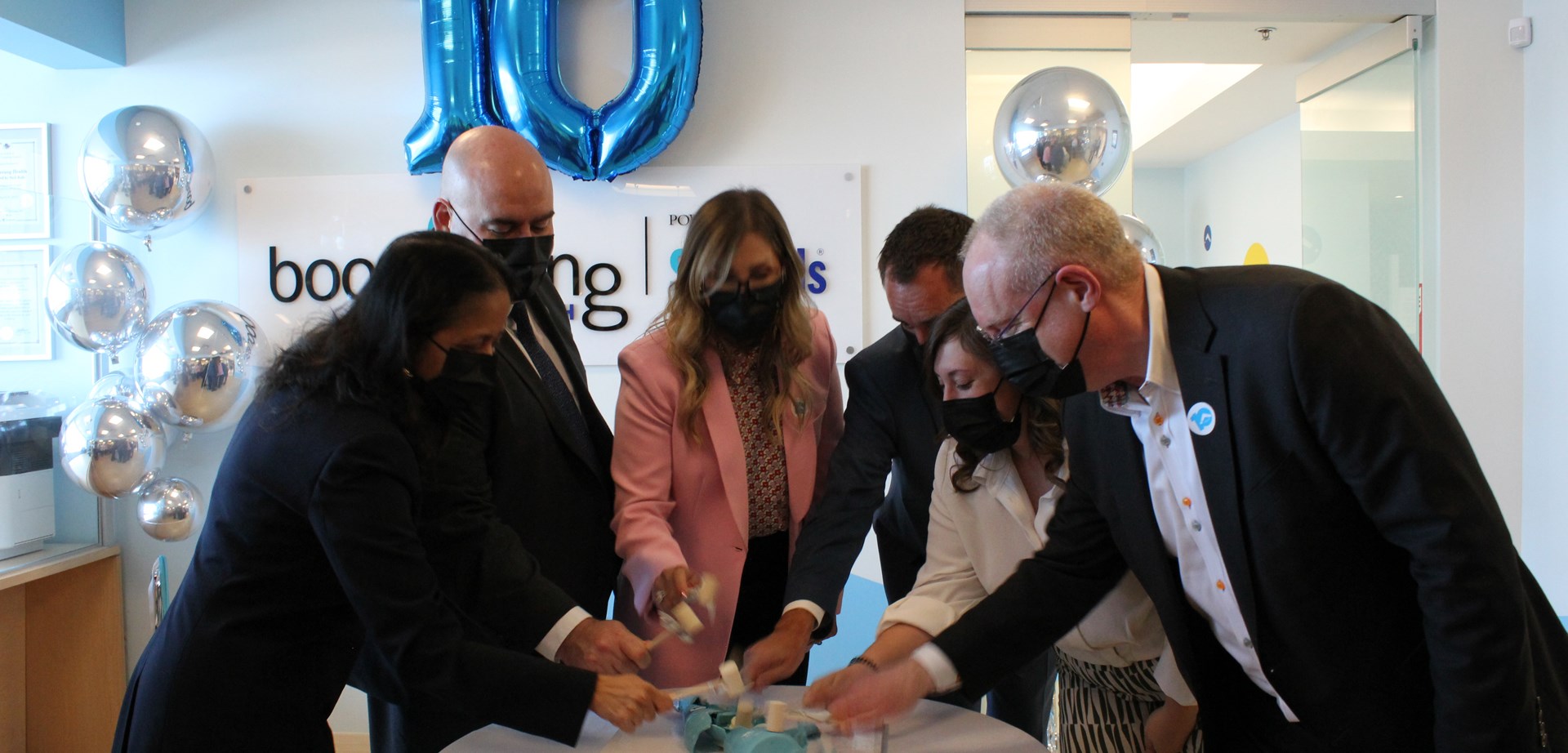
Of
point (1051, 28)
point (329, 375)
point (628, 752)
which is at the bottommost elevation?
point (628, 752)

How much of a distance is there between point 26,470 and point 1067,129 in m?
3.98

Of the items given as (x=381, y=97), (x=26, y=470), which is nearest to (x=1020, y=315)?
(x=381, y=97)

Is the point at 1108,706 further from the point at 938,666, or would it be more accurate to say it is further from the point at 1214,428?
the point at 1214,428

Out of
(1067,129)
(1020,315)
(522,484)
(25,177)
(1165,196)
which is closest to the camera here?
(1020,315)

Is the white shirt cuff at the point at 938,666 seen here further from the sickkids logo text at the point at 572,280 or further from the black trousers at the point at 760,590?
the sickkids logo text at the point at 572,280

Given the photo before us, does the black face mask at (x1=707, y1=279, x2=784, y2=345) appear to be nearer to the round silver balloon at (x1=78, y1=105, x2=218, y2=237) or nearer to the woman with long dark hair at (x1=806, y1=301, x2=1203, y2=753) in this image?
the woman with long dark hair at (x1=806, y1=301, x2=1203, y2=753)

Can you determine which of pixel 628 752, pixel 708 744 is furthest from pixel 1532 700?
pixel 628 752

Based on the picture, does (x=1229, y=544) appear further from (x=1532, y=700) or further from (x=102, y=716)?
(x=102, y=716)

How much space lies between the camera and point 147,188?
3711mm

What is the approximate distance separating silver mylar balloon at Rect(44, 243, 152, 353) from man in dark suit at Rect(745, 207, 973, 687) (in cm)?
282

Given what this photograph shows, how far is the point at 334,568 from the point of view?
1.53 metres

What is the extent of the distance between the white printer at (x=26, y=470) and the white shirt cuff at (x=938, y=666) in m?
3.65

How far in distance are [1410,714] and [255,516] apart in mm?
1653

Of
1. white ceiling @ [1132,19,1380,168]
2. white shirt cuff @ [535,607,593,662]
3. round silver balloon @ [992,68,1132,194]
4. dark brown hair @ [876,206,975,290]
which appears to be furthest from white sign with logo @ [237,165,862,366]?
white shirt cuff @ [535,607,593,662]
